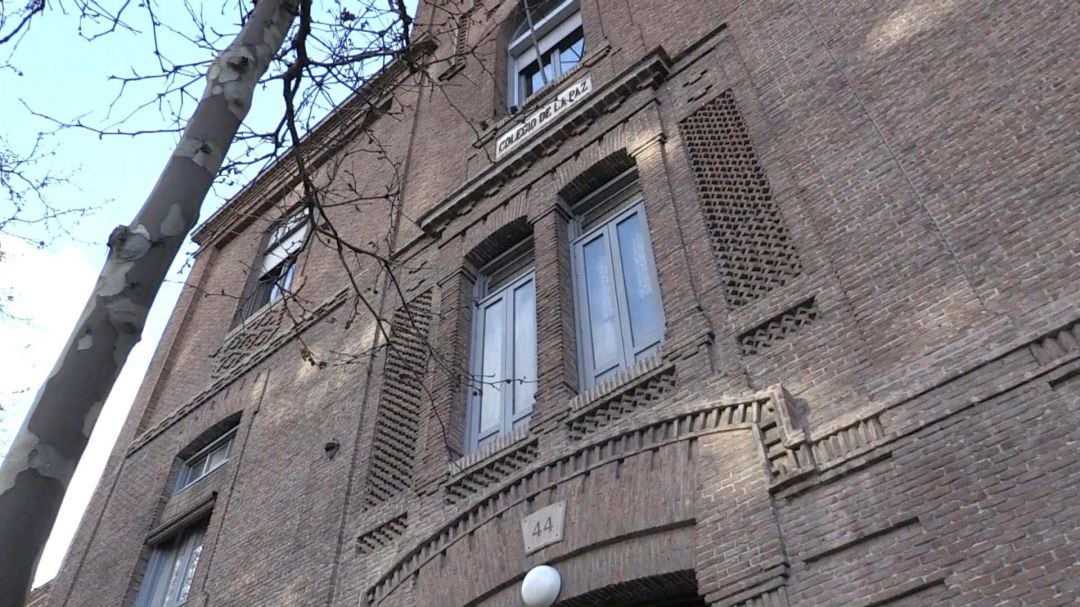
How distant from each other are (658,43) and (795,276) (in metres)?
4.55

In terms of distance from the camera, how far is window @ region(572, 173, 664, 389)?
7891 mm

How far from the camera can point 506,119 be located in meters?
11.5

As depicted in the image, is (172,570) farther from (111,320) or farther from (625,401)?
(111,320)

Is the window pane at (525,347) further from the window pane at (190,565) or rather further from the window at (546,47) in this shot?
the window pane at (190,565)

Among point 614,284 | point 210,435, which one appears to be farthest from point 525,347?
point 210,435

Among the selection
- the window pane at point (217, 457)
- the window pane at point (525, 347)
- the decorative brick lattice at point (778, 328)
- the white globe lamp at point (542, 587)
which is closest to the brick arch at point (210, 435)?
the window pane at point (217, 457)

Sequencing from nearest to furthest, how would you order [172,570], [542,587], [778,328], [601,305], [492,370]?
1. [542,587]
2. [778,328]
3. [601,305]
4. [492,370]
5. [172,570]

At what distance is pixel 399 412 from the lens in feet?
A: 30.5

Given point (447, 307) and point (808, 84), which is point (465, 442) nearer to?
point (447, 307)

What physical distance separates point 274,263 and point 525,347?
8111mm

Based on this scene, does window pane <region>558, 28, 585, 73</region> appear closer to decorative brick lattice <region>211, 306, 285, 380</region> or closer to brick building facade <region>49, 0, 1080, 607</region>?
brick building facade <region>49, 0, 1080, 607</region>

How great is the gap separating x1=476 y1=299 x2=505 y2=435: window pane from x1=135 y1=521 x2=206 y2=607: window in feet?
14.2

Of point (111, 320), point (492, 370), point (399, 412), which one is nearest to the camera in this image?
point (111, 320)

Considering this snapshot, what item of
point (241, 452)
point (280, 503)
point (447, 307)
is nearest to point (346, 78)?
point (447, 307)
